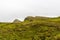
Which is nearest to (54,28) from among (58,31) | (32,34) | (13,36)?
(58,31)

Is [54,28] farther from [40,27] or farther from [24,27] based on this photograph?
[24,27]

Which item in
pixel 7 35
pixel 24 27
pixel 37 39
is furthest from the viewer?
pixel 24 27

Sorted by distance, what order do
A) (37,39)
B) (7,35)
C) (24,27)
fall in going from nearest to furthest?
1. (37,39)
2. (7,35)
3. (24,27)

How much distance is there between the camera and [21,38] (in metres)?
79.7

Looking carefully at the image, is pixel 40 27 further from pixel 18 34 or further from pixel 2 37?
pixel 2 37

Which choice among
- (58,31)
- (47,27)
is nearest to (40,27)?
(47,27)

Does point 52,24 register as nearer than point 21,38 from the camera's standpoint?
No

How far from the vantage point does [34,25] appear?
8681 centimetres

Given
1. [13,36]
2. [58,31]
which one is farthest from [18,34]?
[58,31]

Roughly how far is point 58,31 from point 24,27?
1520cm

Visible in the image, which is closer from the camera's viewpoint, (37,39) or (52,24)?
(37,39)

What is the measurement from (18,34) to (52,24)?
13.5 m

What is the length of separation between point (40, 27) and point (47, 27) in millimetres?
2673

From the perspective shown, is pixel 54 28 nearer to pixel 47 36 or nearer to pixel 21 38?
pixel 47 36
